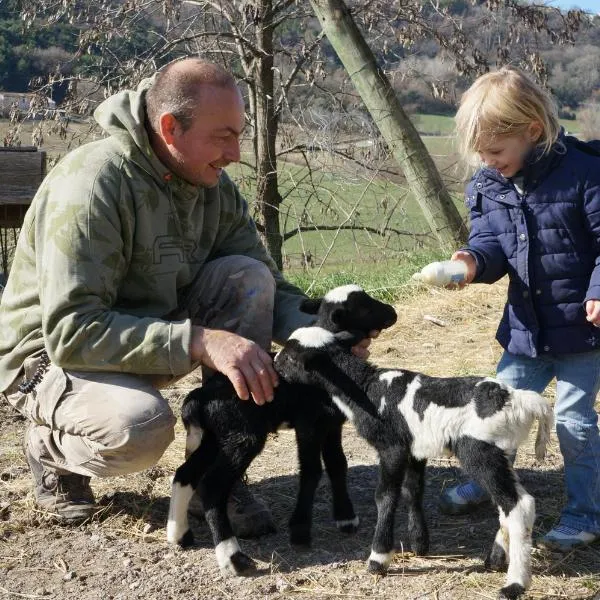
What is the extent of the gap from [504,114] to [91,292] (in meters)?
1.84

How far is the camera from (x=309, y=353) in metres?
3.79

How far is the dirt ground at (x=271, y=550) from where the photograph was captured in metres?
3.45

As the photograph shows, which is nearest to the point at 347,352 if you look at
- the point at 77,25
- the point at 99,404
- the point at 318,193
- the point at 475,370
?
the point at 99,404

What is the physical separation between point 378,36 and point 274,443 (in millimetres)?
6030

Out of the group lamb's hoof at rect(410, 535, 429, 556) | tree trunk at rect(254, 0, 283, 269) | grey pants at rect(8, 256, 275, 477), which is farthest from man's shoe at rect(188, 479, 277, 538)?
tree trunk at rect(254, 0, 283, 269)

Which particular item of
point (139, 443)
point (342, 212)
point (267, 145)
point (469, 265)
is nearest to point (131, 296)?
point (139, 443)

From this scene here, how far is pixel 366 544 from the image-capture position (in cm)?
385

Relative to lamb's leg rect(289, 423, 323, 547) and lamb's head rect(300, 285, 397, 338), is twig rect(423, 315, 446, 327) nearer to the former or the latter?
lamb's head rect(300, 285, 397, 338)

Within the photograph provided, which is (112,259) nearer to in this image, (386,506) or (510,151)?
(386,506)

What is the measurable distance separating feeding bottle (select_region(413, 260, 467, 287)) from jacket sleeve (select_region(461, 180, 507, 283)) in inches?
4.1

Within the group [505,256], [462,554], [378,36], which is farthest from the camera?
[378,36]

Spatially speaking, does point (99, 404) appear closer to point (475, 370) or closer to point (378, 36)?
point (475, 370)

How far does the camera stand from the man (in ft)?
12.1

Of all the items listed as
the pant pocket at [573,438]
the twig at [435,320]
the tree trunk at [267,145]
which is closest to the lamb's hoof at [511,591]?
the pant pocket at [573,438]
